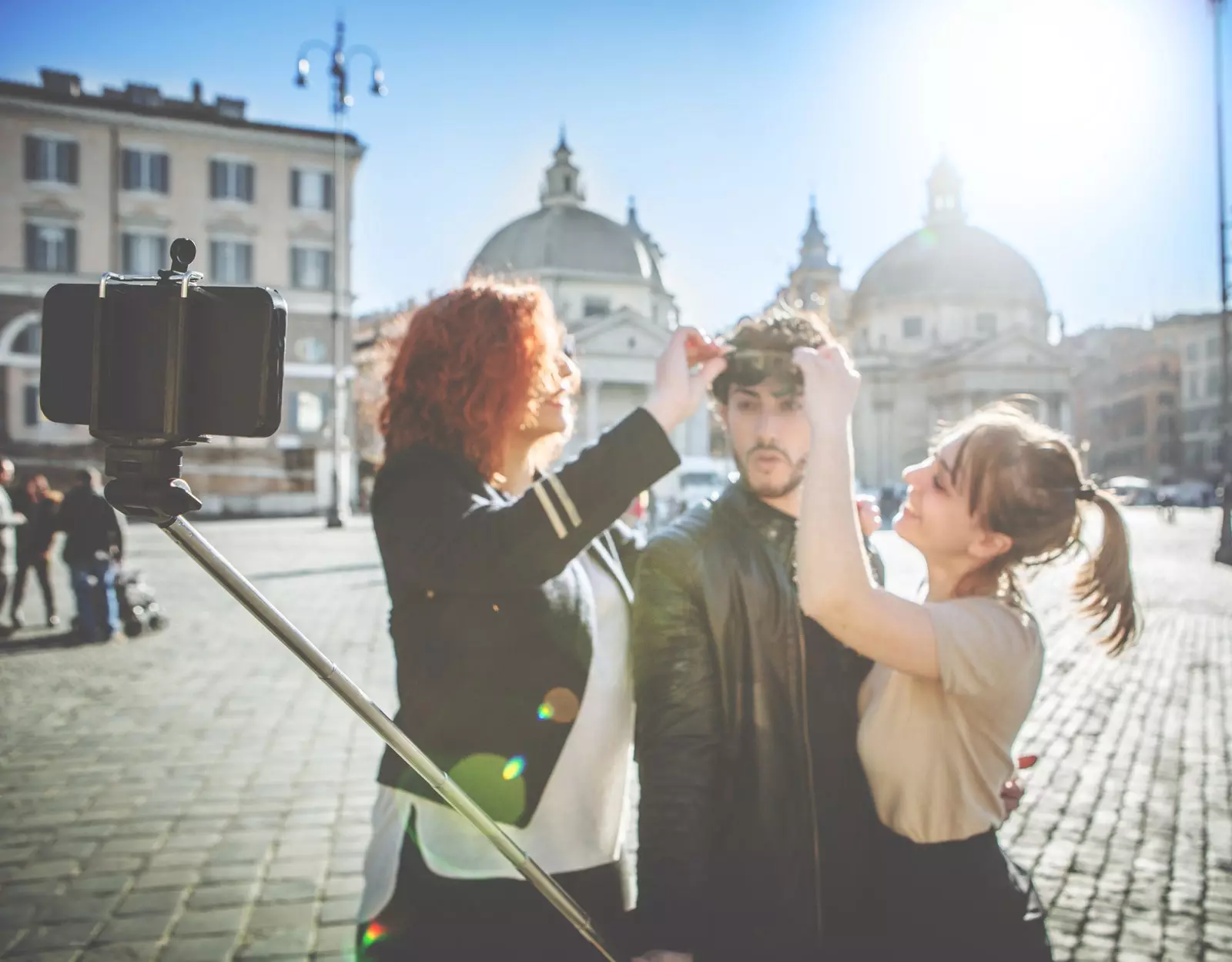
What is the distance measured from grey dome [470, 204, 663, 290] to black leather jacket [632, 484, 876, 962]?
65.9m

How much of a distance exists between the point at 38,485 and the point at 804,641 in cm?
1256

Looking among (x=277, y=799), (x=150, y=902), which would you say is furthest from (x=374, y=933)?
(x=277, y=799)

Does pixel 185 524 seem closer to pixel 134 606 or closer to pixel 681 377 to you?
pixel 681 377

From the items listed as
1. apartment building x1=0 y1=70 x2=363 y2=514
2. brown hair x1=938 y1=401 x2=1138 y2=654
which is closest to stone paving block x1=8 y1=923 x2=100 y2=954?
brown hair x1=938 y1=401 x2=1138 y2=654

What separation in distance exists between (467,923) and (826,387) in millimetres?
1283

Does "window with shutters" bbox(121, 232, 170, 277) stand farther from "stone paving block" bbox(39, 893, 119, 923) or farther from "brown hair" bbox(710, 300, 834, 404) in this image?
"brown hair" bbox(710, 300, 834, 404)

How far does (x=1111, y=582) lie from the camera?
2.09m

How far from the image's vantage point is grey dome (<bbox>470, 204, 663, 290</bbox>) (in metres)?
67.9

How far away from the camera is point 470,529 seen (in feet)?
6.01

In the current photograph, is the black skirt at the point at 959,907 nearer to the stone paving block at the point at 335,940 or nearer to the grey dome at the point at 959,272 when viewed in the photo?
the stone paving block at the point at 335,940

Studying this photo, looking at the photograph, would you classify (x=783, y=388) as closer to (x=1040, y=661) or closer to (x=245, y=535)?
(x=1040, y=661)

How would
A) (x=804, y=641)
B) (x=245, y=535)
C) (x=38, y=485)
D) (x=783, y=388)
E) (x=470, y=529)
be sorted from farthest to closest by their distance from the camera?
(x=245, y=535) → (x=38, y=485) → (x=783, y=388) → (x=804, y=641) → (x=470, y=529)

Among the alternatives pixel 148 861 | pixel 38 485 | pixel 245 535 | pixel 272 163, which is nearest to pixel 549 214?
pixel 272 163

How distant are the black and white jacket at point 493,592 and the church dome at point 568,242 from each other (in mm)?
64572
